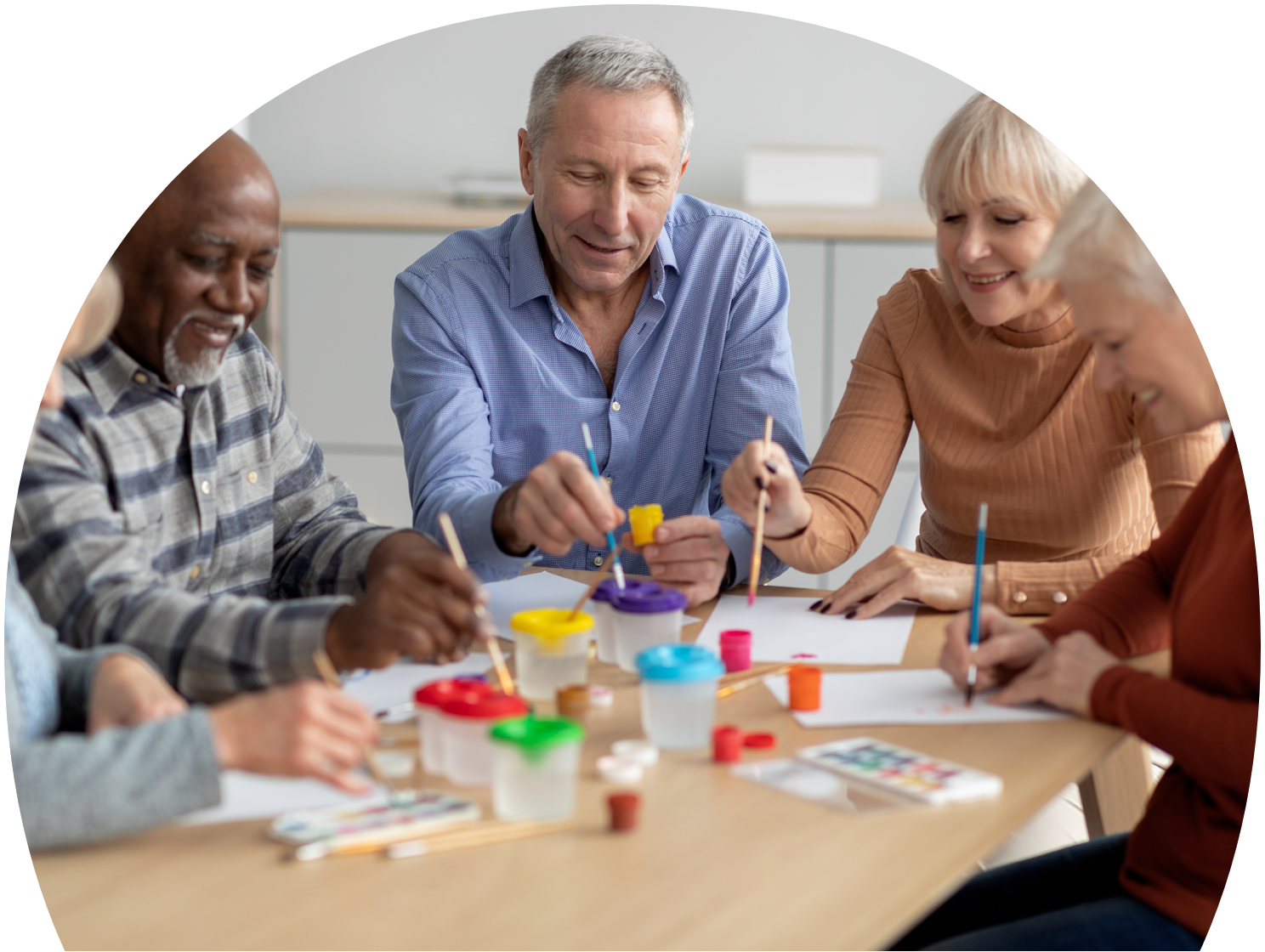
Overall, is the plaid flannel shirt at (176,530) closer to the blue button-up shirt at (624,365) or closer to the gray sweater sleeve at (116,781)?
the gray sweater sleeve at (116,781)

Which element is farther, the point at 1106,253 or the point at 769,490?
the point at 769,490

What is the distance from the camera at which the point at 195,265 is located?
1228 millimetres

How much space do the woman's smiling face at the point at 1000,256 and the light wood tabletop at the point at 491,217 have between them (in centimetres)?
186

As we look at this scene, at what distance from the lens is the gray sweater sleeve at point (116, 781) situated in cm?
95

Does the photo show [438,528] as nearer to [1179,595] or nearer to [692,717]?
[692,717]

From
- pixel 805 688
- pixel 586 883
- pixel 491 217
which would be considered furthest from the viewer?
pixel 491 217

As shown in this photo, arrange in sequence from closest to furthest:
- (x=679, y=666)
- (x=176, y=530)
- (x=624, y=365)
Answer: (x=679, y=666) → (x=176, y=530) → (x=624, y=365)

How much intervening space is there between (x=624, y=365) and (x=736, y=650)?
73 centimetres

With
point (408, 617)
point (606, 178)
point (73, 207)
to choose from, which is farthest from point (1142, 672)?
point (73, 207)

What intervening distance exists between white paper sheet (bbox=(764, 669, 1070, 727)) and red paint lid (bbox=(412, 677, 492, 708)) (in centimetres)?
33

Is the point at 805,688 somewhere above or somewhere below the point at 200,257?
below

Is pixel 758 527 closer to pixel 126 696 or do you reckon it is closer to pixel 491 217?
pixel 126 696

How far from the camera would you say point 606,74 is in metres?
1.82

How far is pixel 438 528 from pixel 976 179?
2.73 ft
